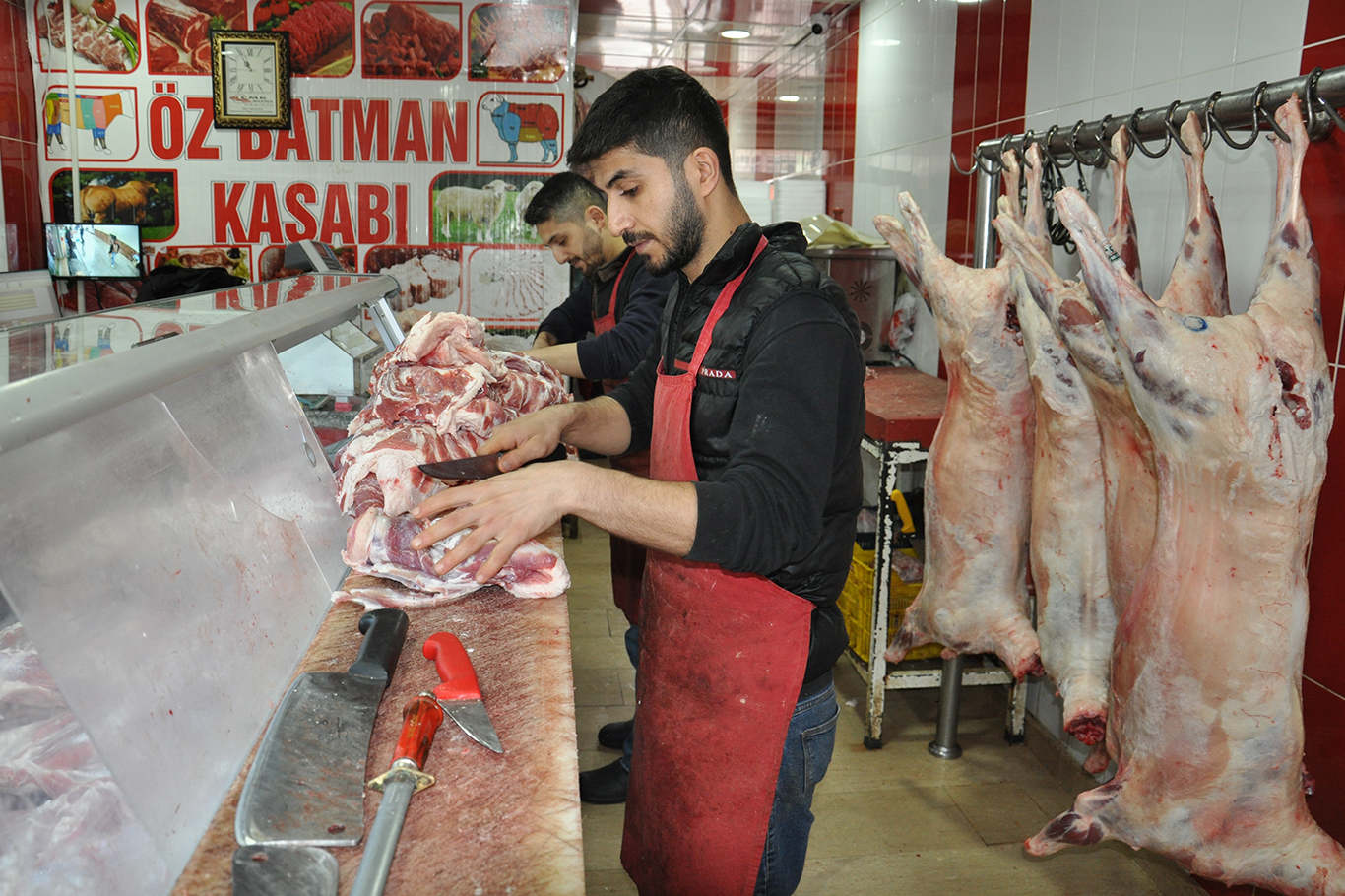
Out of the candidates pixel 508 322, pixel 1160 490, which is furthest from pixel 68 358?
pixel 508 322

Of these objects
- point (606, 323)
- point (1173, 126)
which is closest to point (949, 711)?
point (606, 323)

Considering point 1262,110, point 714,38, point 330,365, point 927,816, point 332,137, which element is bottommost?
point 927,816

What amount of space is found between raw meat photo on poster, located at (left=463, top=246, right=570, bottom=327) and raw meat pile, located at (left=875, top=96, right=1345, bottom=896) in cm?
398

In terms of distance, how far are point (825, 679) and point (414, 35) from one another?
503cm

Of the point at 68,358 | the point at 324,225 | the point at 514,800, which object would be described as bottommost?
the point at 514,800

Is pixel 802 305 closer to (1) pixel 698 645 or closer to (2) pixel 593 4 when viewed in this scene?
(1) pixel 698 645

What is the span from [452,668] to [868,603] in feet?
8.38

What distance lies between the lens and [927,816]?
318 cm

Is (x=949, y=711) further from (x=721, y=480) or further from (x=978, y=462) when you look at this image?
(x=721, y=480)

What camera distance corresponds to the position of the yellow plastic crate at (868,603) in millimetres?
3711

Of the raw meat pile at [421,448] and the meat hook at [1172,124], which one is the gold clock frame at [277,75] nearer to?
the raw meat pile at [421,448]

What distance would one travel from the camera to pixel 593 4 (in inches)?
241

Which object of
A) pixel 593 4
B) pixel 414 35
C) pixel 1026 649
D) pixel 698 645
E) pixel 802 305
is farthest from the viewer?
pixel 593 4

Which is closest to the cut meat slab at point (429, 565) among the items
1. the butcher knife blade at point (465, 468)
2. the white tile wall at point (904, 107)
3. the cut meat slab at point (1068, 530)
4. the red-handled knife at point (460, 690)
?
the butcher knife blade at point (465, 468)
